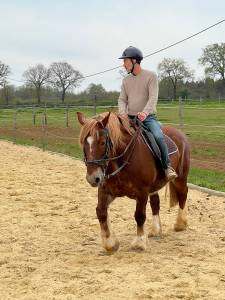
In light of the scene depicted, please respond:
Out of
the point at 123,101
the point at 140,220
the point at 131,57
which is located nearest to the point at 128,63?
the point at 131,57

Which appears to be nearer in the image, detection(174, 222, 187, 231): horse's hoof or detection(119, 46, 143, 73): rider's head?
detection(119, 46, 143, 73): rider's head

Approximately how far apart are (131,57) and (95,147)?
1233mm

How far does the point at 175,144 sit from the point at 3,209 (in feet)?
9.39

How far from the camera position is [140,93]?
5.21 m

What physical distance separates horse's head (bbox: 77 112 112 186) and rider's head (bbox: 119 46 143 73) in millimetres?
887

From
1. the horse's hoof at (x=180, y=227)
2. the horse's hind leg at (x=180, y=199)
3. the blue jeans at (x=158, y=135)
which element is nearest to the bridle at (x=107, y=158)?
the blue jeans at (x=158, y=135)

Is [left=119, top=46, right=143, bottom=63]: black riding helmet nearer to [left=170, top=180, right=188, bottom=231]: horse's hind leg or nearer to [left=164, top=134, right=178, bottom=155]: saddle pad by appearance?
[left=164, top=134, right=178, bottom=155]: saddle pad

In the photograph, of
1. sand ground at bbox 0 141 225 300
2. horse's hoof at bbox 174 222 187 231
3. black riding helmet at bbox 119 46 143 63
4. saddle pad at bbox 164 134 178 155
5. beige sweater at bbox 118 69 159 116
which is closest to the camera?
sand ground at bbox 0 141 225 300

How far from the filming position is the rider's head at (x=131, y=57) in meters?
5.03

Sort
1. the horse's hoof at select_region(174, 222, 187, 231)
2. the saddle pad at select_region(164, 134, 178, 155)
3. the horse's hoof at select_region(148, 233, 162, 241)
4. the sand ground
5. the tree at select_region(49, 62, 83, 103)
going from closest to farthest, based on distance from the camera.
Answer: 1. the sand ground
2. the horse's hoof at select_region(148, 233, 162, 241)
3. the saddle pad at select_region(164, 134, 178, 155)
4. the horse's hoof at select_region(174, 222, 187, 231)
5. the tree at select_region(49, 62, 83, 103)

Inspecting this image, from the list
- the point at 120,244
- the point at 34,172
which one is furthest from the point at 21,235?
the point at 34,172

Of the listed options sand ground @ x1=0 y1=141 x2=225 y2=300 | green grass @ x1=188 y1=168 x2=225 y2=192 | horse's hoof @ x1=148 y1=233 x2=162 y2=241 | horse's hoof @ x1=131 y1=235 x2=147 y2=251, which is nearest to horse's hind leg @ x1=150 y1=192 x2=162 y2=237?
horse's hoof @ x1=148 y1=233 x2=162 y2=241

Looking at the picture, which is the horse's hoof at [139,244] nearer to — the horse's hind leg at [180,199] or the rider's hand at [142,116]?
the horse's hind leg at [180,199]

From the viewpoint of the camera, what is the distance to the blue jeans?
5.14 m
